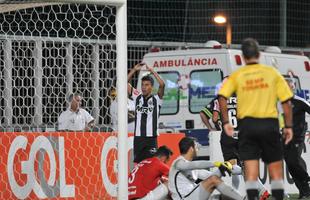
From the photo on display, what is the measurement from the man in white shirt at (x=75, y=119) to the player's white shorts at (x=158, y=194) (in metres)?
2.08

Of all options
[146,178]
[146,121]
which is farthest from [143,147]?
[146,178]

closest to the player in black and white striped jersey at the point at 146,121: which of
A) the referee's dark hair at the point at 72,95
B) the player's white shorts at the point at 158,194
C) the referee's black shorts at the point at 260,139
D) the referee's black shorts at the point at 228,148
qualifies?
the referee's dark hair at the point at 72,95

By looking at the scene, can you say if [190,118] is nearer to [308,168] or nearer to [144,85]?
[308,168]

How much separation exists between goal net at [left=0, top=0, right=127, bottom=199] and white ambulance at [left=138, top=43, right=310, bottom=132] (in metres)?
4.55

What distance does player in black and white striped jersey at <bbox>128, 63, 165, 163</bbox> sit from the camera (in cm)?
1448

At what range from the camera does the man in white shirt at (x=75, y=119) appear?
14695 mm

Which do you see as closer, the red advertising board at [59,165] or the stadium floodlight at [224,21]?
the red advertising board at [59,165]

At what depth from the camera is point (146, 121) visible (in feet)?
48.3

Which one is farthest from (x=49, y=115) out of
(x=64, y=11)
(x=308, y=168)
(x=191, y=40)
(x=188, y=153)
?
(x=191, y=40)

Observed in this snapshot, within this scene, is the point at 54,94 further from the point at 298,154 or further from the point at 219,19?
the point at 219,19

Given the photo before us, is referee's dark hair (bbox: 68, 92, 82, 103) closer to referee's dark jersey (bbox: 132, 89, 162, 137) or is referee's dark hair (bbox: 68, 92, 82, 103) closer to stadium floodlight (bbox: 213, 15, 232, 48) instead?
referee's dark jersey (bbox: 132, 89, 162, 137)

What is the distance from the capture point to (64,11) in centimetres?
1373

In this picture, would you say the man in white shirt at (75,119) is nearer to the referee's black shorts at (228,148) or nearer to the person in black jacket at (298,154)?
the referee's black shorts at (228,148)

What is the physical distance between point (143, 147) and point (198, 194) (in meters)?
2.40
